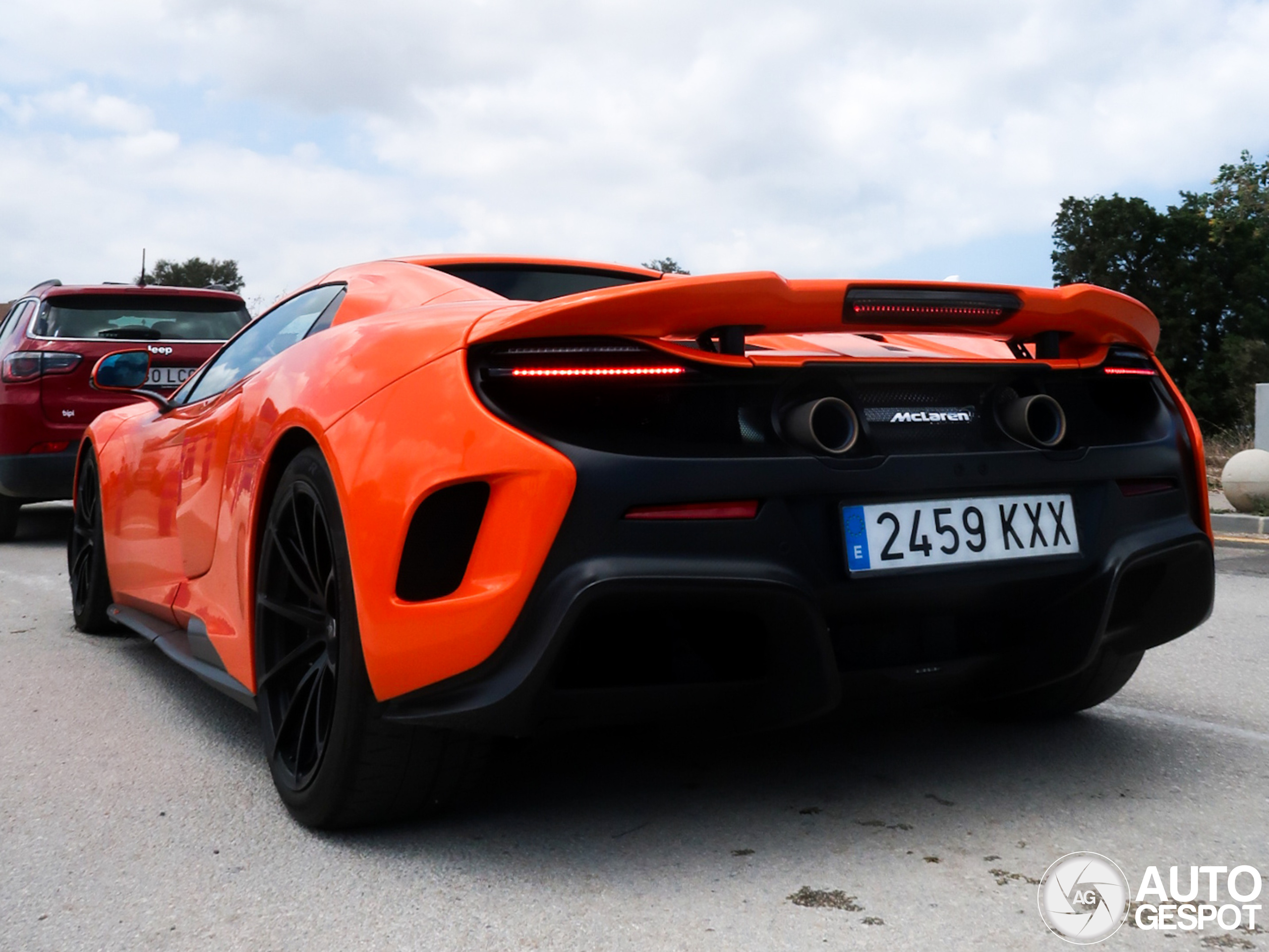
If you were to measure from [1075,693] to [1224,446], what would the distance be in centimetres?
1510

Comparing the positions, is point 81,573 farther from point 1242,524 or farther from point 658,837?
point 1242,524

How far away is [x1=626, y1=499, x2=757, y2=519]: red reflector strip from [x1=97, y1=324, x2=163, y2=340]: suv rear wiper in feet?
23.6

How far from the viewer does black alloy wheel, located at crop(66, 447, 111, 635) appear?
4.93 meters

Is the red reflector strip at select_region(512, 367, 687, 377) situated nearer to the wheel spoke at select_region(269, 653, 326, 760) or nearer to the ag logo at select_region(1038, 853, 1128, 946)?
the wheel spoke at select_region(269, 653, 326, 760)

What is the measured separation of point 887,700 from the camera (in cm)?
258

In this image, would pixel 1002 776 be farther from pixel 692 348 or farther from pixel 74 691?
pixel 74 691

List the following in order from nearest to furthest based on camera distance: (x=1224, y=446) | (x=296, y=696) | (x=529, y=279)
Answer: (x=296, y=696) → (x=529, y=279) → (x=1224, y=446)

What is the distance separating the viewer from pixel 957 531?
2.56m

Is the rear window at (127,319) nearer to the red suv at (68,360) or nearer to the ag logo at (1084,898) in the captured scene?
the red suv at (68,360)

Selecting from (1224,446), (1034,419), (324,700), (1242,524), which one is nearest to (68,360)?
(324,700)

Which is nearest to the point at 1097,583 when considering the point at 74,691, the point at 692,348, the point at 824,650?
the point at 824,650

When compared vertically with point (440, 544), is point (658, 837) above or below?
below
